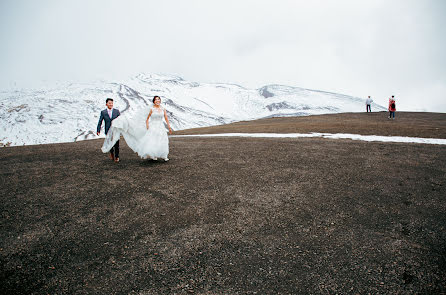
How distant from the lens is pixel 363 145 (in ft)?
41.9

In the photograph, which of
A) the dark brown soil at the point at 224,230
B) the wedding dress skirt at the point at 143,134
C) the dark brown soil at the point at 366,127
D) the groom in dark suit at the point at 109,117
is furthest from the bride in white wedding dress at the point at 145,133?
the dark brown soil at the point at 366,127

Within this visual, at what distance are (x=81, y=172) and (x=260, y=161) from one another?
6.87 meters

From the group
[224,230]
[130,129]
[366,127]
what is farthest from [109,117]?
[366,127]

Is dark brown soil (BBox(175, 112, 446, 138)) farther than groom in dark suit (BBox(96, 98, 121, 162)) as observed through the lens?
Yes

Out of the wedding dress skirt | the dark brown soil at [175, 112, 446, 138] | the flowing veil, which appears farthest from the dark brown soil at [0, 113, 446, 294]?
the dark brown soil at [175, 112, 446, 138]

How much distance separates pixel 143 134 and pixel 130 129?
0.70 meters

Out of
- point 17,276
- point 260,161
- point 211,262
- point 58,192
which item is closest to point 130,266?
point 211,262

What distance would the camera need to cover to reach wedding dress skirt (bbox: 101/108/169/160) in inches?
364

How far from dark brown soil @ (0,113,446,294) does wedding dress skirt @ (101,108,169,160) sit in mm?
1007

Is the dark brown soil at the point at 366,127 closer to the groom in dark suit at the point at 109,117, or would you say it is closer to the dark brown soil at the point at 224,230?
the dark brown soil at the point at 224,230

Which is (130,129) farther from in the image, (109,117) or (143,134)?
(109,117)

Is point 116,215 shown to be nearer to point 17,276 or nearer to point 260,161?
point 17,276

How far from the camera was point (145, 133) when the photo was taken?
31.4 ft

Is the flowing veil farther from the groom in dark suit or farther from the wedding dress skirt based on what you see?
the groom in dark suit
